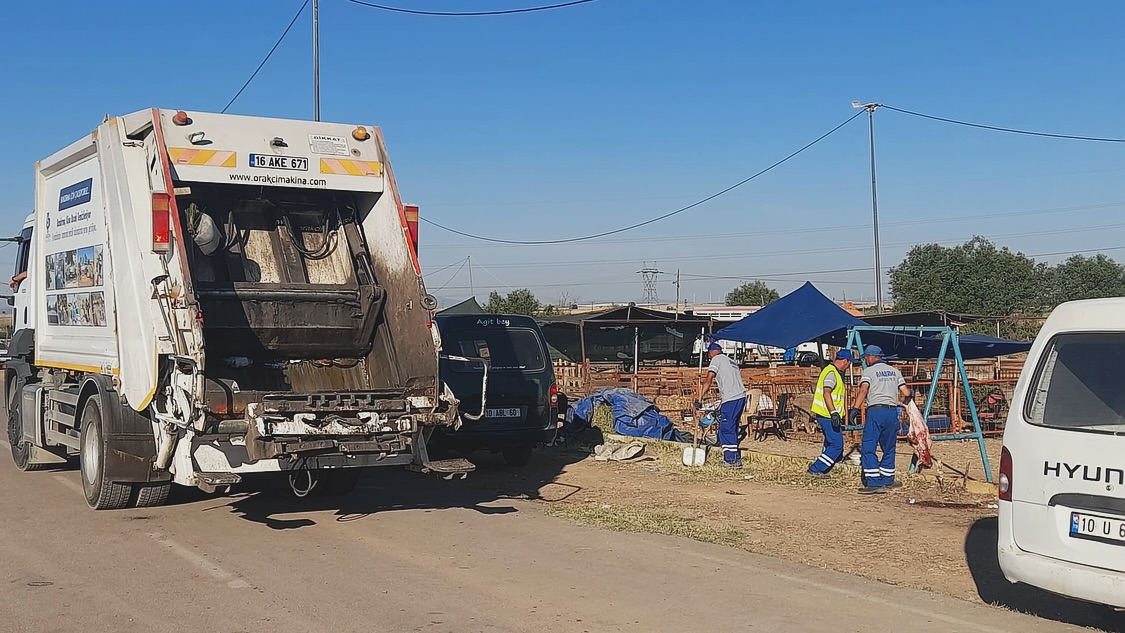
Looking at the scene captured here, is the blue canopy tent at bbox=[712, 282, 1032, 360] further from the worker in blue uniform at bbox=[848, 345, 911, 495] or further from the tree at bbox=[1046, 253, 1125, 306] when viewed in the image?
the tree at bbox=[1046, 253, 1125, 306]

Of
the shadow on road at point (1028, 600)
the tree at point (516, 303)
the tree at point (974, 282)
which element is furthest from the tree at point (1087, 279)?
the shadow on road at point (1028, 600)

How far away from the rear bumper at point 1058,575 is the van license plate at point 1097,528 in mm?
150

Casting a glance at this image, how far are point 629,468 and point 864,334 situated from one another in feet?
21.5

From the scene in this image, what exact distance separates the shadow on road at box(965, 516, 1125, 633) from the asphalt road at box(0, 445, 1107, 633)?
7.3 inches

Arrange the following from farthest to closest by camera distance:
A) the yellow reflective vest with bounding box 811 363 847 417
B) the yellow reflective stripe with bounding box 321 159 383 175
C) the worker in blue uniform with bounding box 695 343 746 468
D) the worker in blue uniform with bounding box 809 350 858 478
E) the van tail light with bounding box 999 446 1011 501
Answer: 1. the worker in blue uniform with bounding box 695 343 746 468
2. the yellow reflective vest with bounding box 811 363 847 417
3. the worker in blue uniform with bounding box 809 350 858 478
4. the yellow reflective stripe with bounding box 321 159 383 175
5. the van tail light with bounding box 999 446 1011 501

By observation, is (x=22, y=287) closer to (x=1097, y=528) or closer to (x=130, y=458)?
(x=130, y=458)

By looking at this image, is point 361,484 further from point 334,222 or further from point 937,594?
point 937,594

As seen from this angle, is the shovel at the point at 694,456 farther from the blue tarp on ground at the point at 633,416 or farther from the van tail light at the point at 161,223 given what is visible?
the van tail light at the point at 161,223

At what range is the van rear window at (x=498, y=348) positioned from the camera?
41.6 feet

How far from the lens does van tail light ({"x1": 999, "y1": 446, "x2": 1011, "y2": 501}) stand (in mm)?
6043

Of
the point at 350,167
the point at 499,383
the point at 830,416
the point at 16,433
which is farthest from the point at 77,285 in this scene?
the point at 830,416

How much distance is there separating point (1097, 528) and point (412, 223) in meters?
6.11

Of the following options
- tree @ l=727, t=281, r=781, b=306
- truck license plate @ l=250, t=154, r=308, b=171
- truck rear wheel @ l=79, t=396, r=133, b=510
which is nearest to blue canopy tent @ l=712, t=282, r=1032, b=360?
truck license plate @ l=250, t=154, r=308, b=171

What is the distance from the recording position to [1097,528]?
18.1 ft
